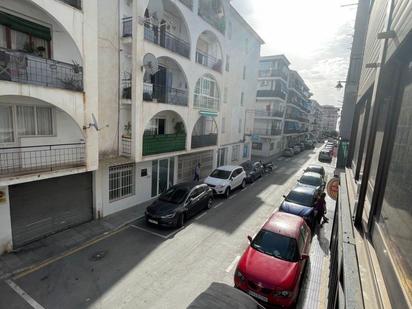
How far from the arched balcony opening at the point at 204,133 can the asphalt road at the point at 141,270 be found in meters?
6.16

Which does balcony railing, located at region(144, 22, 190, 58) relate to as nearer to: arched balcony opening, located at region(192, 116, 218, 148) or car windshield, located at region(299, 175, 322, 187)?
arched balcony opening, located at region(192, 116, 218, 148)

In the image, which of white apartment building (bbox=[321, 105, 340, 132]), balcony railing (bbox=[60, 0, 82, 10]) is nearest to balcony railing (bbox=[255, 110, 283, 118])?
balcony railing (bbox=[60, 0, 82, 10])

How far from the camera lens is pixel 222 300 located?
16.3 feet

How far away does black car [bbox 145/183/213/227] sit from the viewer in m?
11.1

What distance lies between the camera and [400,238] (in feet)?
7.45

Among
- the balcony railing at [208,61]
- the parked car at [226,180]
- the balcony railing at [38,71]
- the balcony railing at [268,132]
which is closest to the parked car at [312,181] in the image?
the parked car at [226,180]

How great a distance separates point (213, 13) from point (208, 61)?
320 cm

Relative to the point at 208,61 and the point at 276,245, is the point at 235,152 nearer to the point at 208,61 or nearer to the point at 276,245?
the point at 208,61

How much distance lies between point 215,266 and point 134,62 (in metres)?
9.57

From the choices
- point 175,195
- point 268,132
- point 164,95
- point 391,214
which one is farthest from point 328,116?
point 391,214

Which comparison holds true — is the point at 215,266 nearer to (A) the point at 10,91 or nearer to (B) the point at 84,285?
(B) the point at 84,285

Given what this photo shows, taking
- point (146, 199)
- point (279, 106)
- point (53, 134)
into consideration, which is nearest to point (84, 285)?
point (53, 134)

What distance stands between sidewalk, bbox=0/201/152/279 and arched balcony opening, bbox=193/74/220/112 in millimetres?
8716

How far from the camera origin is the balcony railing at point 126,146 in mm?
12197
